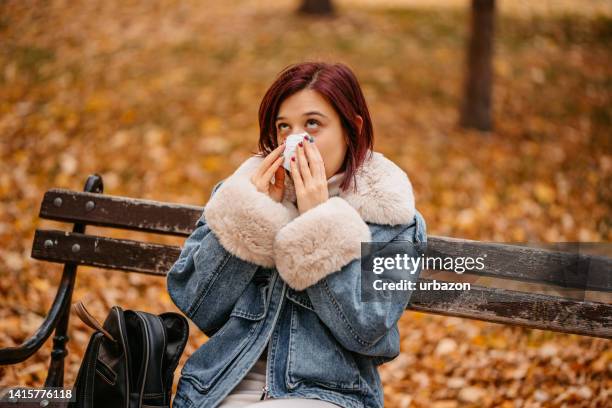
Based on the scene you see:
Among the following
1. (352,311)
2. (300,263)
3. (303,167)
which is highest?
(303,167)

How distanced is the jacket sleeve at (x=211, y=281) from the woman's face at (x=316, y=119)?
51cm

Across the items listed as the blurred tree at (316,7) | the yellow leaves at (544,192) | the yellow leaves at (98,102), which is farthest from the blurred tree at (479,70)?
the yellow leaves at (98,102)

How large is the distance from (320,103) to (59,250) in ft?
5.35

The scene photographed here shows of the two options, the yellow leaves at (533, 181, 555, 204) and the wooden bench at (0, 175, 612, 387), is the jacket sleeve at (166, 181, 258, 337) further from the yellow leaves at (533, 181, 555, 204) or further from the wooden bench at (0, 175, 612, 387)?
the yellow leaves at (533, 181, 555, 204)

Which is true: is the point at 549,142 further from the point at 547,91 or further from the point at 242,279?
the point at 242,279

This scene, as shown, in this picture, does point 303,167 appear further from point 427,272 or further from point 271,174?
point 427,272

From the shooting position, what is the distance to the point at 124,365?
2.21 metres

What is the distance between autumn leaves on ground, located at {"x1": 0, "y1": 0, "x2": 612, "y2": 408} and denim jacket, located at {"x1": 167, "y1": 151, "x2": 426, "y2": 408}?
173 cm

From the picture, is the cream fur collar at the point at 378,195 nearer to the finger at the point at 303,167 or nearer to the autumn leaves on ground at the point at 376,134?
the finger at the point at 303,167

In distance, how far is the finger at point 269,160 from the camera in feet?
7.63

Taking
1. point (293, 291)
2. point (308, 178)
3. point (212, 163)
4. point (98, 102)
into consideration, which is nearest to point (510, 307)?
point (293, 291)

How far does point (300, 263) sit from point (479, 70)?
547cm

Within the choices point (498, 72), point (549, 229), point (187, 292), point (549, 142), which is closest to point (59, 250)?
point (187, 292)

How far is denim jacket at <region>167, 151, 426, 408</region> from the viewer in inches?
86.4
